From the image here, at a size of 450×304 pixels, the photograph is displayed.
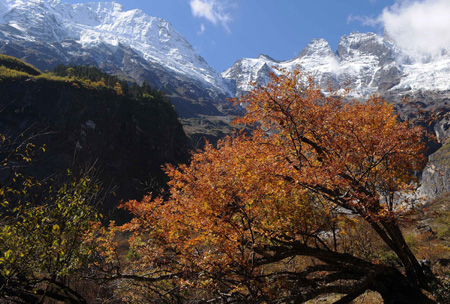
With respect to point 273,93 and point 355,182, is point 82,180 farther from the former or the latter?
point 355,182

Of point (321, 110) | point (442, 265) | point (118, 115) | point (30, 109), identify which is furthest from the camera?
point (118, 115)

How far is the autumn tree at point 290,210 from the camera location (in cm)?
771

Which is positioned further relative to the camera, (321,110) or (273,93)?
(321,110)

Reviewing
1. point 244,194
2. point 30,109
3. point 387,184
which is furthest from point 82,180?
point 30,109

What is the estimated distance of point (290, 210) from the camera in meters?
9.11

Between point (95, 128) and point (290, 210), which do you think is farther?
point (95, 128)

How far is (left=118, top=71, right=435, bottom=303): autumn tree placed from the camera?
303 inches

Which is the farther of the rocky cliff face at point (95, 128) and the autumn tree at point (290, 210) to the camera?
the rocky cliff face at point (95, 128)

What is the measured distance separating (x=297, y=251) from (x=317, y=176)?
103 inches

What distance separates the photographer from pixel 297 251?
349 inches

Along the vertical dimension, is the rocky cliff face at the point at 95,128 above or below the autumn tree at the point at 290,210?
below

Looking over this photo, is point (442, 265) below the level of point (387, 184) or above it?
below

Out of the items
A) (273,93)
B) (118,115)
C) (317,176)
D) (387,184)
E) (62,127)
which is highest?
(273,93)

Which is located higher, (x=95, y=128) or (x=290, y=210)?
(x=290, y=210)
